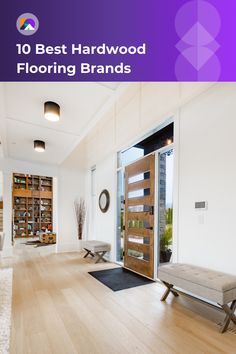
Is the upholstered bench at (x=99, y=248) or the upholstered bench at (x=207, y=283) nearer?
the upholstered bench at (x=207, y=283)

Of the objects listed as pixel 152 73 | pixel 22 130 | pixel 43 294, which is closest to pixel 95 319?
pixel 43 294

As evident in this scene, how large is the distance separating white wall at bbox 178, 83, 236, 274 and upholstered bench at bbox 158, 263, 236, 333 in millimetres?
251

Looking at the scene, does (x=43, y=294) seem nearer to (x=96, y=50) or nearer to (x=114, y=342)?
(x=114, y=342)

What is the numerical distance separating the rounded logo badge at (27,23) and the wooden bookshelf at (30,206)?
34.1 feet

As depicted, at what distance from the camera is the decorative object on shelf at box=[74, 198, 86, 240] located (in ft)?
21.7

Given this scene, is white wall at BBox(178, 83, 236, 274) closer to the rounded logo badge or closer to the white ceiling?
the white ceiling

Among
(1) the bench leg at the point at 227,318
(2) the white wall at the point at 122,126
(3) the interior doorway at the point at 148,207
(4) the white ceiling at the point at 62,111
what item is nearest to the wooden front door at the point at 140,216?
(3) the interior doorway at the point at 148,207

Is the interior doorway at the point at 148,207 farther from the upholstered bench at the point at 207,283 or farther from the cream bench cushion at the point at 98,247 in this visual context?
the upholstered bench at the point at 207,283

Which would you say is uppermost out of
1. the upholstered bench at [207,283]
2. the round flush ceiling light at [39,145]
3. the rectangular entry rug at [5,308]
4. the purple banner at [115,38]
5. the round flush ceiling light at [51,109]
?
the purple banner at [115,38]

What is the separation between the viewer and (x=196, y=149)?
290 centimetres

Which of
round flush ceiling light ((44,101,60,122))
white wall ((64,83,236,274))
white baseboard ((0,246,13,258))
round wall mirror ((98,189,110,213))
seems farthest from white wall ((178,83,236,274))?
white baseboard ((0,246,13,258))

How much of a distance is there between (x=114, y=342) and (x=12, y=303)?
1.61m

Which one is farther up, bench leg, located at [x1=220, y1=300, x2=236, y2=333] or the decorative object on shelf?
the decorative object on shelf

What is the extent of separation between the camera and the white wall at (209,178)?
2.44 metres
